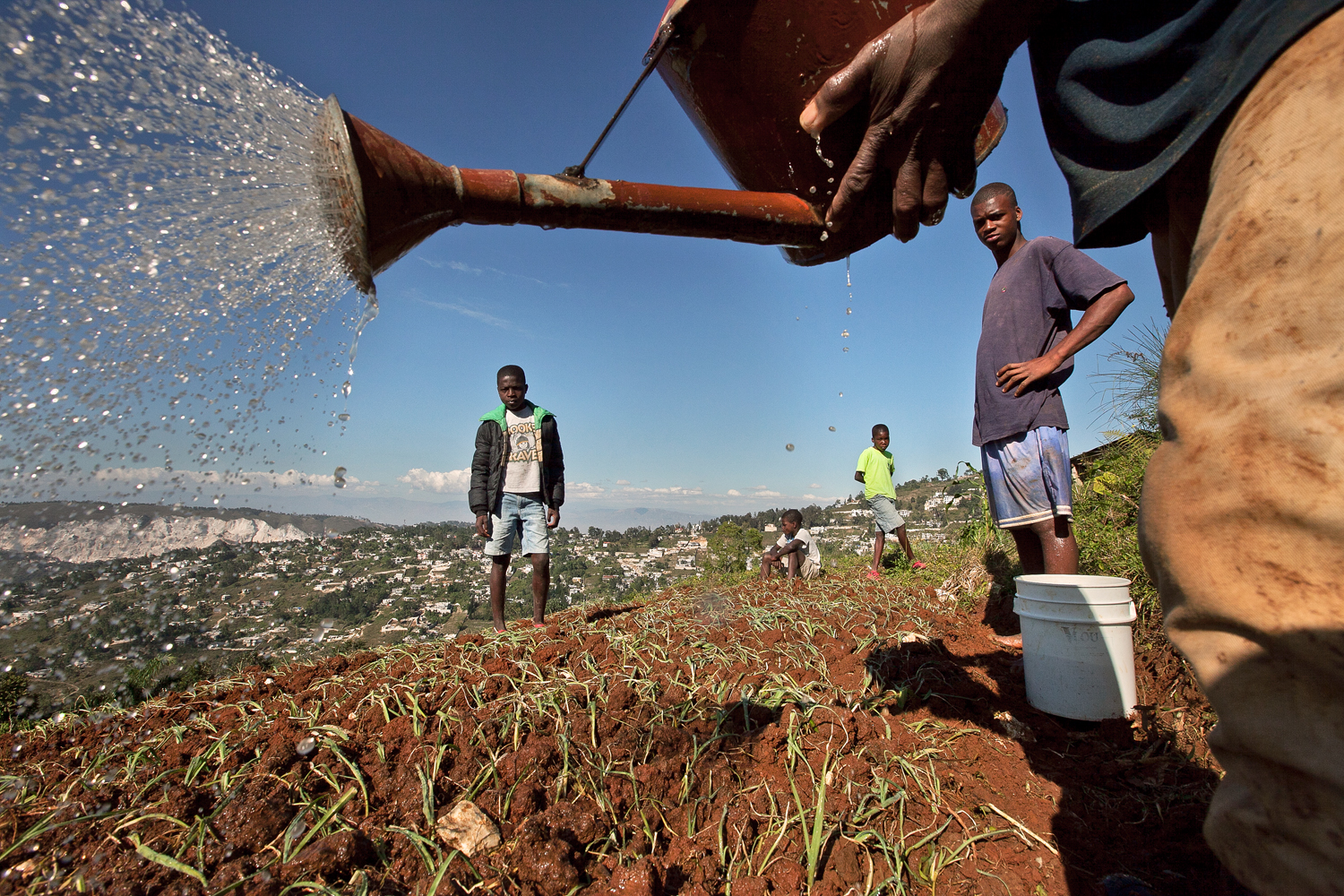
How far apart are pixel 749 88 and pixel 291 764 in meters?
2.24

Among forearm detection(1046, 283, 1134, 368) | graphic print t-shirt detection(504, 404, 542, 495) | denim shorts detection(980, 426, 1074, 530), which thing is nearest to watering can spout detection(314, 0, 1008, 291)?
forearm detection(1046, 283, 1134, 368)

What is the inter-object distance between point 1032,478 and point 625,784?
209cm

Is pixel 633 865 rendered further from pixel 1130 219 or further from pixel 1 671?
pixel 1 671

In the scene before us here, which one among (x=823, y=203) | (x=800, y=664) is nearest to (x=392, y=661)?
(x=800, y=664)

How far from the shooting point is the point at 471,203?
3.90 ft

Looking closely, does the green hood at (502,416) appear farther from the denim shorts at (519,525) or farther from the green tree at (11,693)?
the green tree at (11,693)

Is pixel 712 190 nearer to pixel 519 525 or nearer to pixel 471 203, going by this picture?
pixel 471 203

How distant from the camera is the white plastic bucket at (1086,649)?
2.05 m

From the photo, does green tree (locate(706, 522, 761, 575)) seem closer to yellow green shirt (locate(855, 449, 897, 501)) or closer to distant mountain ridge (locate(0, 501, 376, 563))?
yellow green shirt (locate(855, 449, 897, 501))

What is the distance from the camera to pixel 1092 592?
204 cm

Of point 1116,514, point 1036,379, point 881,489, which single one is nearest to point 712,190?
point 1036,379

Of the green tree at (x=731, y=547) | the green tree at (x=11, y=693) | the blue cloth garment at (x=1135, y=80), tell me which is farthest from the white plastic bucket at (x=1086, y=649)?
the green tree at (x=731, y=547)

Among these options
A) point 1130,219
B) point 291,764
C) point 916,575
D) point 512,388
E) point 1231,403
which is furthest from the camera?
point 916,575

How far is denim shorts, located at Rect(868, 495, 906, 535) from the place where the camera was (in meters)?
6.16
